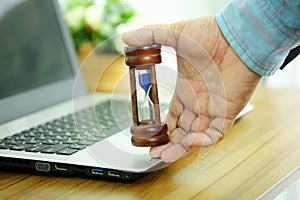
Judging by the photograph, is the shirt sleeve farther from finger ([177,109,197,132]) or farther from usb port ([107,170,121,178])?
usb port ([107,170,121,178])

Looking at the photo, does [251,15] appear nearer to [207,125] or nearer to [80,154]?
[207,125]

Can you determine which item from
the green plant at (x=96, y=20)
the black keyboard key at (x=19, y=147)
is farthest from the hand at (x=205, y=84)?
the green plant at (x=96, y=20)

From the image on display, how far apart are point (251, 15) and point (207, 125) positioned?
17cm

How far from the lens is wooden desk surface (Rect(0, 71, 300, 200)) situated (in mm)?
708

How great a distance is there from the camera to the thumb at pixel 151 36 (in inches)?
29.8

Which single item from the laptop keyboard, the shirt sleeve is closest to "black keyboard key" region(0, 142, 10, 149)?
the laptop keyboard

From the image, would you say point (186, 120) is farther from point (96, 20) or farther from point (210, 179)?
point (96, 20)

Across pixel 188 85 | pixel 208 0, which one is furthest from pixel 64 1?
pixel 188 85

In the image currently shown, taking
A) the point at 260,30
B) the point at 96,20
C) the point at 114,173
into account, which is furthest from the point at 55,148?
the point at 96,20

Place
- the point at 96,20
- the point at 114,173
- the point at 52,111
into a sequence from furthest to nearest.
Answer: the point at 96,20
the point at 52,111
the point at 114,173

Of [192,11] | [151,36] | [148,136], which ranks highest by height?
[151,36]

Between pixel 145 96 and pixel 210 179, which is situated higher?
pixel 145 96

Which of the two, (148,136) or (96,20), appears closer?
(148,136)

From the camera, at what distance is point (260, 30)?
2.58 feet
